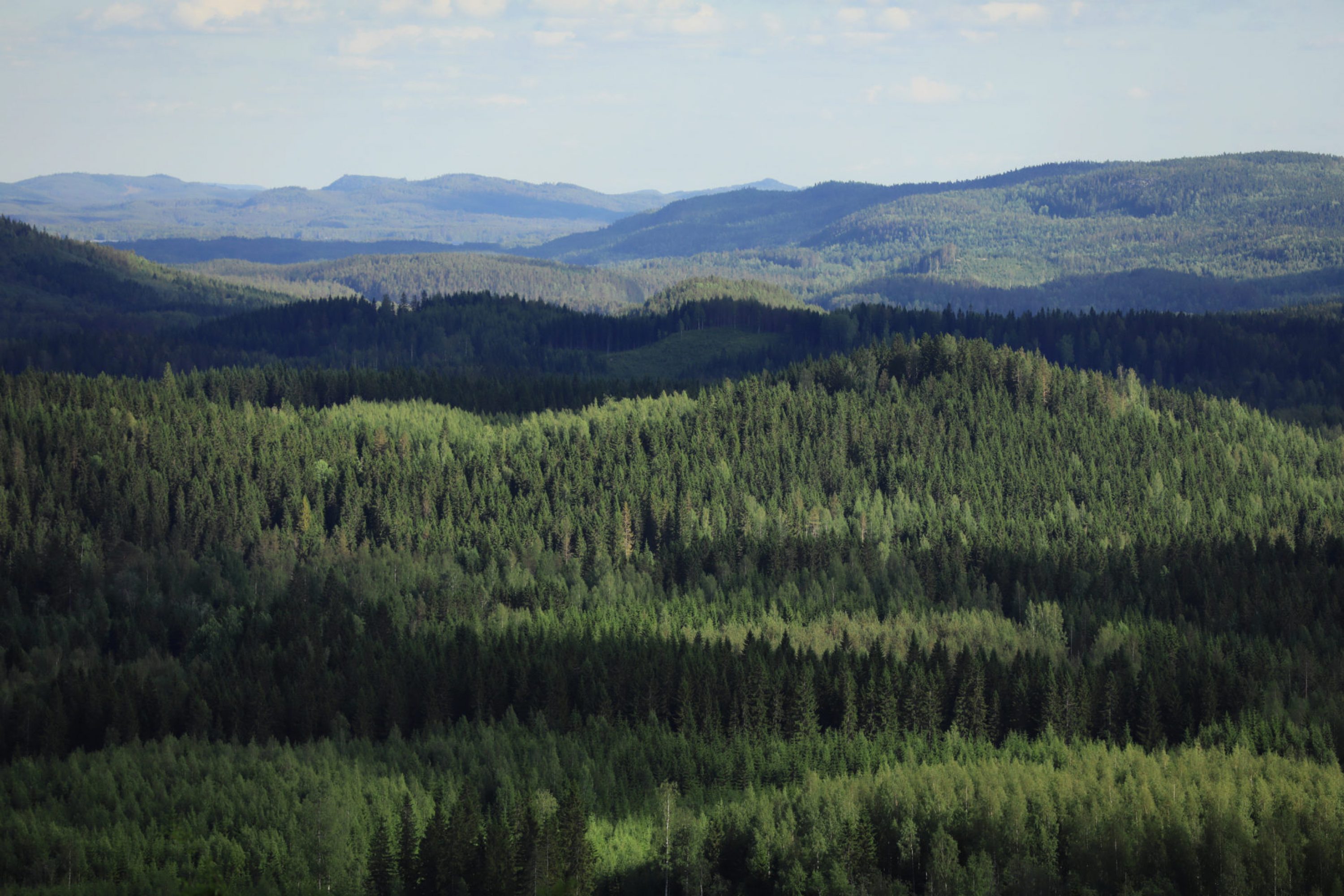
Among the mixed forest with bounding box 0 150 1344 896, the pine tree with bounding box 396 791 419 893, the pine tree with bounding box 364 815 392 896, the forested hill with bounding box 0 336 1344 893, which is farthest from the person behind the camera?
the forested hill with bounding box 0 336 1344 893

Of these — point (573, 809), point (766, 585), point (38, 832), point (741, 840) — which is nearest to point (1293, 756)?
point (741, 840)

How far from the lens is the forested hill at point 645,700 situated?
96.5 metres

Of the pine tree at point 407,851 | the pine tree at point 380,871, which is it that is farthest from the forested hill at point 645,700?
the pine tree at point 407,851

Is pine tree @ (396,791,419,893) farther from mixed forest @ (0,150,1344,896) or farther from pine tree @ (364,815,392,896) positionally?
pine tree @ (364,815,392,896)

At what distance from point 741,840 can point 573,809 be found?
12.2 metres

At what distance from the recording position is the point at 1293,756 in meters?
115

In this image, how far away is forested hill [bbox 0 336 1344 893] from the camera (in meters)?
96.5

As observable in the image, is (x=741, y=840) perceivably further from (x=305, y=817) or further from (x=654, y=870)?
(x=305, y=817)

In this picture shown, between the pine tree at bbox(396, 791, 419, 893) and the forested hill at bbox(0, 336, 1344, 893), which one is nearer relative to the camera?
the pine tree at bbox(396, 791, 419, 893)

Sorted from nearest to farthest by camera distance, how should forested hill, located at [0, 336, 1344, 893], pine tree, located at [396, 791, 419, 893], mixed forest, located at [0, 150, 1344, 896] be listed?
pine tree, located at [396, 791, 419, 893], mixed forest, located at [0, 150, 1344, 896], forested hill, located at [0, 336, 1344, 893]

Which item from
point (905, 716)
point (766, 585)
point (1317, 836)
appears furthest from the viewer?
point (766, 585)

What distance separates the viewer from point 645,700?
129 m

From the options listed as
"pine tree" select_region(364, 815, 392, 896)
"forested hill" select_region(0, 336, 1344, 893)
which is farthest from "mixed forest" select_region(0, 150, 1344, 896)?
"forested hill" select_region(0, 336, 1344, 893)

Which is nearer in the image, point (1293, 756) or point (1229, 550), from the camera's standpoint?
point (1293, 756)
